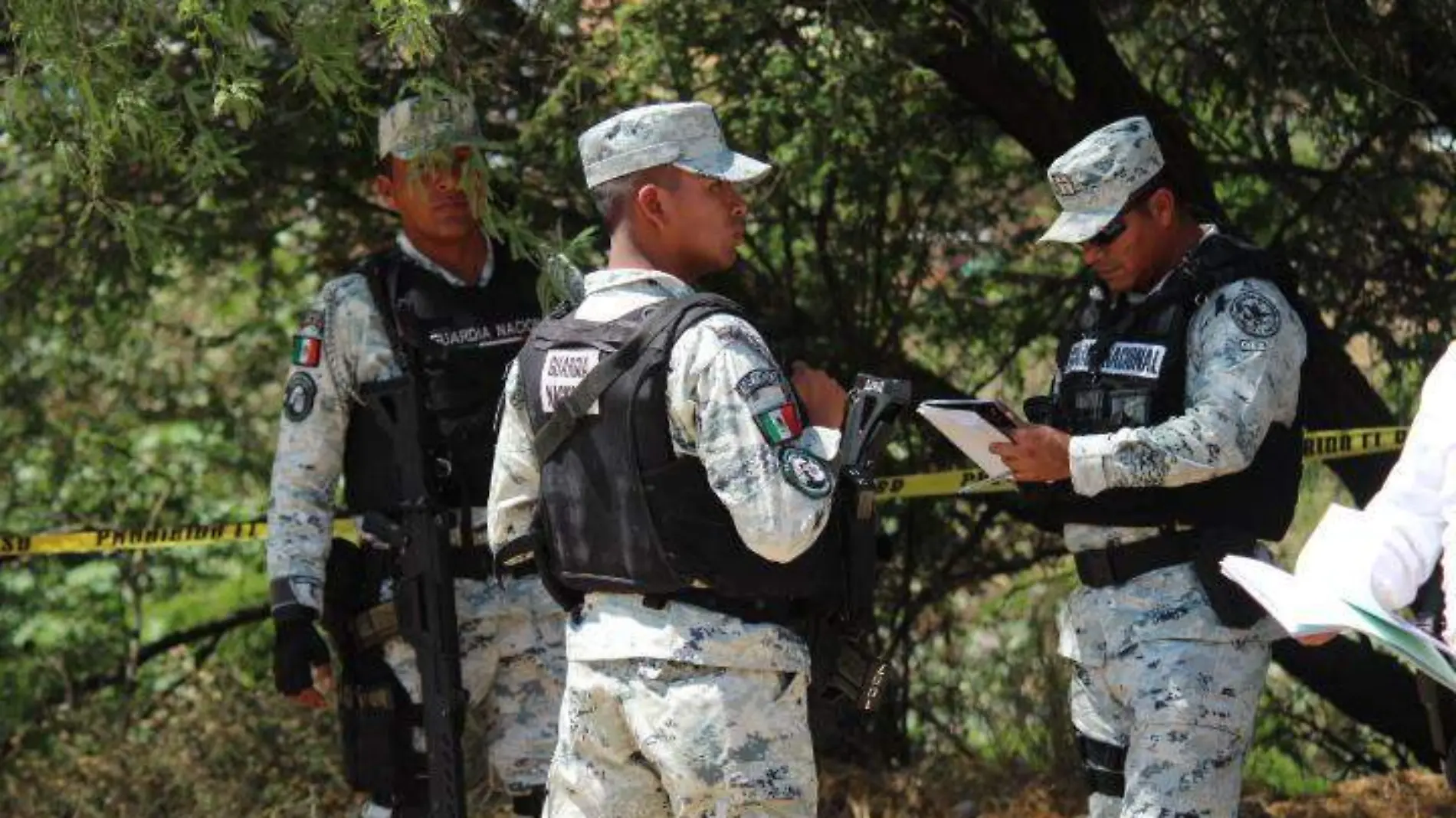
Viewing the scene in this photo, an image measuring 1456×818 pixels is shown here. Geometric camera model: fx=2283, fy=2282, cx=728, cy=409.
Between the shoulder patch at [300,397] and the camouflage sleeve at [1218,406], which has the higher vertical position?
the shoulder patch at [300,397]

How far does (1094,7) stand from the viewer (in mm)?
6809

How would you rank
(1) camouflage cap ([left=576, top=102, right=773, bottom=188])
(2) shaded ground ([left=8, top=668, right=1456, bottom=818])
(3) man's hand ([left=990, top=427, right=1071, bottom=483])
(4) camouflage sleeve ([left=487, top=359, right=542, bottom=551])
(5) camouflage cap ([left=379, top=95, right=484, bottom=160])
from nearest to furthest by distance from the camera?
(1) camouflage cap ([left=576, top=102, right=773, bottom=188])
(4) camouflage sleeve ([left=487, top=359, right=542, bottom=551])
(3) man's hand ([left=990, top=427, right=1071, bottom=483])
(5) camouflage cap ([left=379, top=95, right=484, bottom=160])
(2) shaded ground ([left=8, top=668, right=1456, bottom=818])

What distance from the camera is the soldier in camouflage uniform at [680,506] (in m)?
3.92

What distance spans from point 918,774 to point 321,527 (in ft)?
7.73

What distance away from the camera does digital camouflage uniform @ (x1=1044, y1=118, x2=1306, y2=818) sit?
465 cm

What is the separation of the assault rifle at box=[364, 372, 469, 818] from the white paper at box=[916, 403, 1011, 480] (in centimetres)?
119

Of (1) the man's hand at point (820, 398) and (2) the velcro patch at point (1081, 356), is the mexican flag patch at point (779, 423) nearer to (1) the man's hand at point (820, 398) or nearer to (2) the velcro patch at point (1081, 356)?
(1) the man's hand at point (820, 398)

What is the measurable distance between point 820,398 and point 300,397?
63.8 inches

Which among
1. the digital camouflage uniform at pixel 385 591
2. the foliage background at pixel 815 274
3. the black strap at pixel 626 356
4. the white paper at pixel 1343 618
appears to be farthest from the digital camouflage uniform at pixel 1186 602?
the foliage background at pixel 815 274

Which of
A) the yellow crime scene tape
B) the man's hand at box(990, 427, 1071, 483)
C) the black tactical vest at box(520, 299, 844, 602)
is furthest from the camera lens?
the yellow crime scene tape

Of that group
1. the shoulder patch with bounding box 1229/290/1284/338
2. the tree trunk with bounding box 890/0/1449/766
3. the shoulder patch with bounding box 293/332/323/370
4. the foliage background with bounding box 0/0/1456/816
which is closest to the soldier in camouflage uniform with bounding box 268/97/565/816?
the shoulder patch with bounding box 293/332/323/370

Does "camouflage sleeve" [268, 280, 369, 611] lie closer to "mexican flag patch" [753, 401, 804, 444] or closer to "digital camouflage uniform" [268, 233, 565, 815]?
"digital camouflage uniform" [268, 233, 565, 815]

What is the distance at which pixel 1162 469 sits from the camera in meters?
4.64

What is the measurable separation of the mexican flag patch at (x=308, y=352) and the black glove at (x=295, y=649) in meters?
0.58
